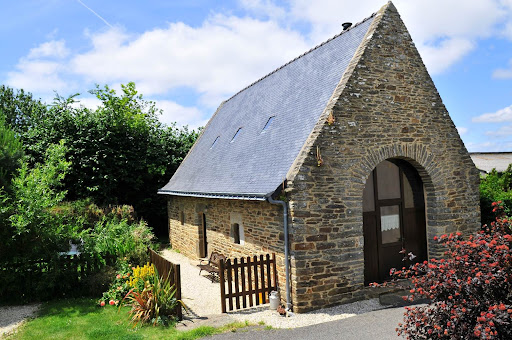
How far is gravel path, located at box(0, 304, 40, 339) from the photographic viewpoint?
769 cm

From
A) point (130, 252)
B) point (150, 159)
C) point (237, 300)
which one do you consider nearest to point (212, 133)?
point (150, 159)

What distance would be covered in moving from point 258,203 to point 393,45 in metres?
5.14

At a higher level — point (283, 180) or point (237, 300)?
point (283, 180)

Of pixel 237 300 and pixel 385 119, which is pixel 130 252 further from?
pixel 385 119

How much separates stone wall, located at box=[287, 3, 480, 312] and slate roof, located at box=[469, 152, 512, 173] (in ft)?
77.2

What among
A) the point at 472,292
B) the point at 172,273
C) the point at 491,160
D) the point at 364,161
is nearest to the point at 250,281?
the point at 172,273

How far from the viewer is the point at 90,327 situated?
7465 mm

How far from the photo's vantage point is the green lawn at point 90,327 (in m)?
6.95

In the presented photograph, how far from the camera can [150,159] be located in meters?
19.4

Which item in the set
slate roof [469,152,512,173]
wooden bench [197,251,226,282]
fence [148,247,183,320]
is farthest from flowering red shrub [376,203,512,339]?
slate roof [469,152,512,173]

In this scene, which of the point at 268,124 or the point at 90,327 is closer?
the point at 90,327

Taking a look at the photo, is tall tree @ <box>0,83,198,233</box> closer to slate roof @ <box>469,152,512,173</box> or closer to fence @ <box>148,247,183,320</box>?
fence @ <box>148,247,183,320</box>

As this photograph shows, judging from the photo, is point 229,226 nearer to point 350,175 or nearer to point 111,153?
point 350,175

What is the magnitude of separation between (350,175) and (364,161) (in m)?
0.53
